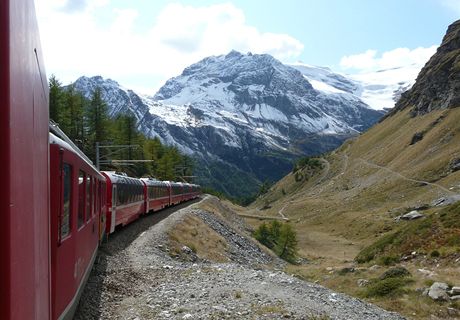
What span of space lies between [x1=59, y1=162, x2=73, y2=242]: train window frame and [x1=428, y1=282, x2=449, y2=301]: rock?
17.7 meters

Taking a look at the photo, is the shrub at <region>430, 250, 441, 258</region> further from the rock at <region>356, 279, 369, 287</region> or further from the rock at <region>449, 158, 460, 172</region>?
the rock at <region>449, 158, 460, 172</region>

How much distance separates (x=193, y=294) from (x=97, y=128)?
2355 inches

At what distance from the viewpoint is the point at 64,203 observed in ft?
24.3

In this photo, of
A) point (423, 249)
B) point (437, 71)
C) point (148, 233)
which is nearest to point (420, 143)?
point (437, 71)

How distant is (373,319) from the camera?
Result: 595 inches

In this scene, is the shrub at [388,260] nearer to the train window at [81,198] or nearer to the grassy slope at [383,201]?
the grassy slope at [383,201]

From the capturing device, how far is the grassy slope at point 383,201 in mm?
29797

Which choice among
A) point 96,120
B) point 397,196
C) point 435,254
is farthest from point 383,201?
point 435,254

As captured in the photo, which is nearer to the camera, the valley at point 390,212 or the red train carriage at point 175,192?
the valley at point 390,212

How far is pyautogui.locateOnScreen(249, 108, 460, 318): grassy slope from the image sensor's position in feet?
97.8

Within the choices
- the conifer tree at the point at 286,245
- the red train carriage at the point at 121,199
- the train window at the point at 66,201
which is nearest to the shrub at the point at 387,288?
the red train carriage at the point at 121,199

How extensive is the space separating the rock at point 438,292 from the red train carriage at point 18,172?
2057cm

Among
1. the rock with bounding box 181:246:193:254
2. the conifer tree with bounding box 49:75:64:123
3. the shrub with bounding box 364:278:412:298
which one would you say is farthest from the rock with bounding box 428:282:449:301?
the conifer tree with bounding box 49:75:64:123

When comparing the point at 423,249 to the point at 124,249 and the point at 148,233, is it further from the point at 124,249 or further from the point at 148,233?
the point at 124,249
